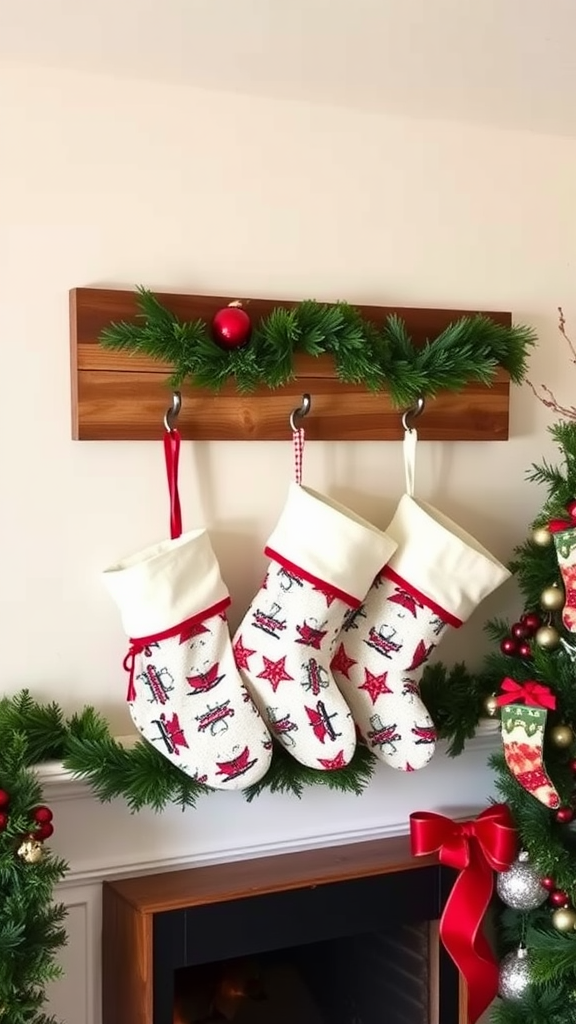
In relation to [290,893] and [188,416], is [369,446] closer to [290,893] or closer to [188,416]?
[188,416]

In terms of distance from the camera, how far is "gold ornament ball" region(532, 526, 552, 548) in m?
1.56

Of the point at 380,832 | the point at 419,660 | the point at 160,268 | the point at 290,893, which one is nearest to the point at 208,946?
the point at 290,893

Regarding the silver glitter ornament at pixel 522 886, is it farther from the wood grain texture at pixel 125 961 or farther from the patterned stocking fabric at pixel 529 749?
the wood grain texture at pixel 125 961

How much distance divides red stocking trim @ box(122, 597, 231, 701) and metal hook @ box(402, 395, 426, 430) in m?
0.39

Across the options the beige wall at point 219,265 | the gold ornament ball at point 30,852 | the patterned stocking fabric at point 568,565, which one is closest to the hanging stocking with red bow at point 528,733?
the patterned stocking fabric at point 568,565

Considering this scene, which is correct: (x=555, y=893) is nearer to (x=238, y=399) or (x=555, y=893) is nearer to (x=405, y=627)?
(x=405, y=627)

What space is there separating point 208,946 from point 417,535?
61 centimetres

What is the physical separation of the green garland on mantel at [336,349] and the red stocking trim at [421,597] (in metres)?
0.25

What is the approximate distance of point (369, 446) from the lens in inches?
64.1

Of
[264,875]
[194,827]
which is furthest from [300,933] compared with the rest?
[194,827]

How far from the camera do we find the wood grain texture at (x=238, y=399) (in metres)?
1.41

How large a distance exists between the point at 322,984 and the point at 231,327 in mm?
1097

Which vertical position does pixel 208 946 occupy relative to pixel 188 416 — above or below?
below

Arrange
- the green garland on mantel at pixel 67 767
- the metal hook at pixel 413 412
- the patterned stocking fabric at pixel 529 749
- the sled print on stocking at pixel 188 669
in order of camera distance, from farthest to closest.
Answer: the metal hook at pixel 413 412, the patterned stocking fabric at pixel 529 749, the sled print on stocking at pixel 188 669, the green garland on mantel at pixel 67 767
